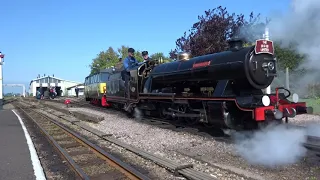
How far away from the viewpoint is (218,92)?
352 inches

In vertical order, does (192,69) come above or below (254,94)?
above

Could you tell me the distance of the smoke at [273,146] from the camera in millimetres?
6405

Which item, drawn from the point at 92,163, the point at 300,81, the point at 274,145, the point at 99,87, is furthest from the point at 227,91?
the point at 99,87

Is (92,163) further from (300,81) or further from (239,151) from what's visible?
(300,81)

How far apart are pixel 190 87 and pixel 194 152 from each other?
3.86 m

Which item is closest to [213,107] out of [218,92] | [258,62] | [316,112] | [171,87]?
[218,92]

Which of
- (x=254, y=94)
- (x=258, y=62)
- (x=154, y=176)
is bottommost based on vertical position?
(x=154, y=176)

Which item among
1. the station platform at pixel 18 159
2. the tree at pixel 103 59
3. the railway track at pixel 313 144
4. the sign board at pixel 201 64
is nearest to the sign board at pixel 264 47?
the sign board at pixel 201 64

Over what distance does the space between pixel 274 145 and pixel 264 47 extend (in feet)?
8.35

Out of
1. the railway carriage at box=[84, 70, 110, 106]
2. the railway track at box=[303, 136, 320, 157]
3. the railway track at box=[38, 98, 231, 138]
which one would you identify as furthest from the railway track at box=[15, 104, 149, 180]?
the railway carriage at box=[84, 70, 110, 106]

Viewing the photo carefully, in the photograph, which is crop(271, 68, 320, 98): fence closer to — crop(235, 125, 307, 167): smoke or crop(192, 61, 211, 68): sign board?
crop(235, 125, 307, 167): smoke

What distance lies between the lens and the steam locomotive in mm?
7957

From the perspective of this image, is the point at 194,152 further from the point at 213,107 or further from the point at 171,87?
the point at 171,87

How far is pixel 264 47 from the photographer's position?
8242 mm
